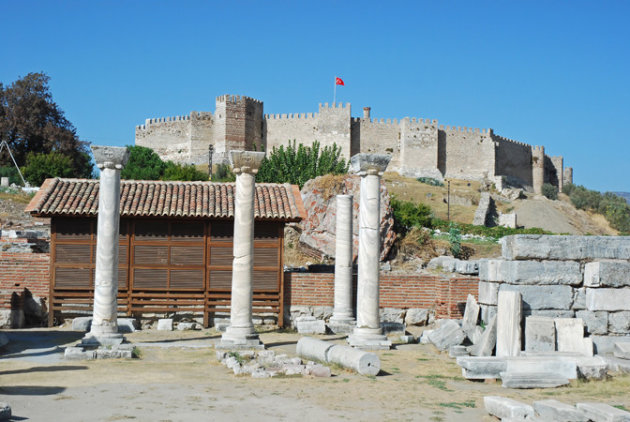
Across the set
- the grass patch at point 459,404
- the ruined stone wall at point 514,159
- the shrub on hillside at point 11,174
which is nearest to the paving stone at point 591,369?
the grass patch at point 459,404

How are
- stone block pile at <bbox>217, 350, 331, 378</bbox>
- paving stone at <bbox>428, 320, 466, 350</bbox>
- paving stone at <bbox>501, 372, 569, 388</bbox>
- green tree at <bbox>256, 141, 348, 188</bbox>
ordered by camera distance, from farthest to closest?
1. green tree at <bbox>256, 141, 348, 188</bbox>
2. paving stone at <bbox>428, 320, 466, 350</bbox>
3. stone block pile at <bbox>217, 350, 331, 378</bbox>
4. paving stone at <bbox>501, 372, 569, 388</bbox>

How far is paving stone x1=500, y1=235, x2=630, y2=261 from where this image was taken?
1387cm

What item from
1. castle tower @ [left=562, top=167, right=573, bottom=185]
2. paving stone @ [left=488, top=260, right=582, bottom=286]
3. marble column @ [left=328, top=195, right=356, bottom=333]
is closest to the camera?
paving stone @ [left=488, top=260, right=582, bottom=286]

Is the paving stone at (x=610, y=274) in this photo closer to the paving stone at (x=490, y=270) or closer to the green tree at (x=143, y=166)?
the paving stone at (x=490, y=270)

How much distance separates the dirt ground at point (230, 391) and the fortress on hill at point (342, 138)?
55.1 meters

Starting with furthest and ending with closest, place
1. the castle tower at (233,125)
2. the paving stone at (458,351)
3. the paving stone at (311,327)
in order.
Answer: the castle tower at (233,125), the paving stone at (311,327), the paving stone at (458,351)

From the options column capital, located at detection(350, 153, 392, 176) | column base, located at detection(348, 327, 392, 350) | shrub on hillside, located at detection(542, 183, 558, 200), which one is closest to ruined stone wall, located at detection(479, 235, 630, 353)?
column base, located at detection(348, 327, 392, 350)

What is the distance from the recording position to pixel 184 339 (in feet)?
54.8

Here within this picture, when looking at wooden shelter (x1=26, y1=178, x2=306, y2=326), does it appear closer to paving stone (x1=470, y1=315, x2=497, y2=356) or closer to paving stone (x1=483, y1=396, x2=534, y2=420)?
paving stone (x1=470, y1=315, x2=497, y2=356)

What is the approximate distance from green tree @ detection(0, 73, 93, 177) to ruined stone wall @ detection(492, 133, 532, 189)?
47506 mm

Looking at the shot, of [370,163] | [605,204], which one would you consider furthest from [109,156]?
[605,204]

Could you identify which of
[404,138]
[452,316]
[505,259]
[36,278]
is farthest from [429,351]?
[404,138]

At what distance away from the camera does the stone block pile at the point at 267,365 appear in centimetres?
1170

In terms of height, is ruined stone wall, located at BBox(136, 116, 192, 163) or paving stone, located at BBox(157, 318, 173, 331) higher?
ruined stone wall, located at BBox(136, 116, 192, 163)
